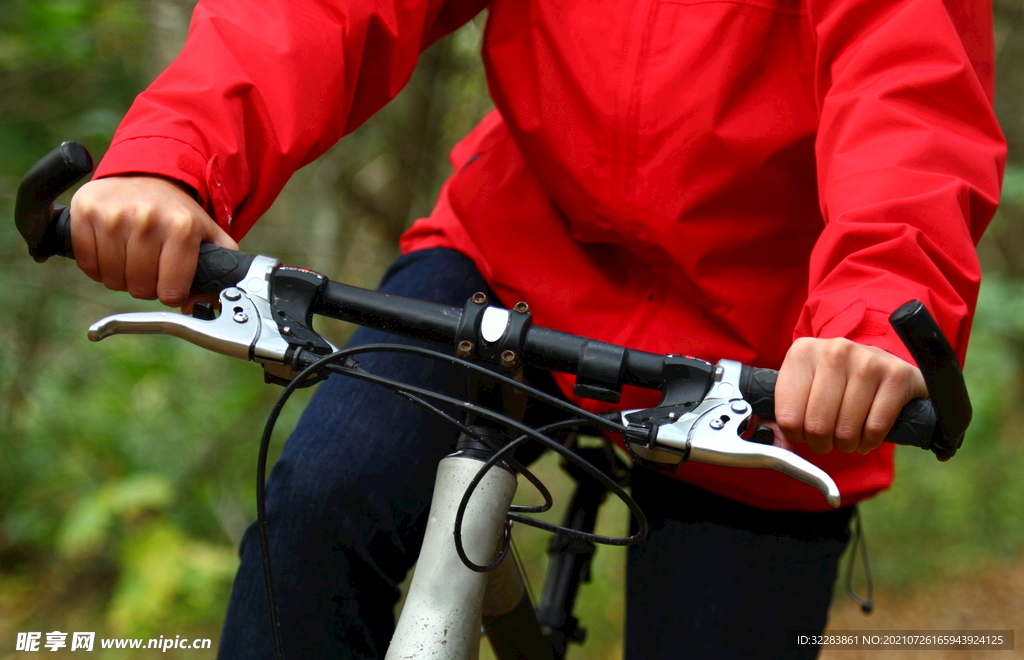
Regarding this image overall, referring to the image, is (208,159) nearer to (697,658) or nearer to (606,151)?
(606,151)

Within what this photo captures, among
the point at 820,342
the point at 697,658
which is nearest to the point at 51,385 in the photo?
the point at 697,658

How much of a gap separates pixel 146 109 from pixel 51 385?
397 centimetres

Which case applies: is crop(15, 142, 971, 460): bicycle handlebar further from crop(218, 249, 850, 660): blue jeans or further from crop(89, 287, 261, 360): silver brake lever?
crop(218, 249, 850, 660): blue jeans

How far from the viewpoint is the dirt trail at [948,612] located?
4676mm

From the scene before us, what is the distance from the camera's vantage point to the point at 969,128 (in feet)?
4.55

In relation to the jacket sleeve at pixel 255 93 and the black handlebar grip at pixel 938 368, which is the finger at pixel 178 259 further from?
the black handlebar grip at pixel 938 368

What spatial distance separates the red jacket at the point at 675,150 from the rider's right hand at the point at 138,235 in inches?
2.1

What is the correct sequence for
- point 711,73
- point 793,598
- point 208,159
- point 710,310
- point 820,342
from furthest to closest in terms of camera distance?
point 793,598 → point 710,310 → point 711,73 → point 208,159 → point 820,342

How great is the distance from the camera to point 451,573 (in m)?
1.15

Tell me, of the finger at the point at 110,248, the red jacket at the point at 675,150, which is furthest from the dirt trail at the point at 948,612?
the finger at the point at 110,248

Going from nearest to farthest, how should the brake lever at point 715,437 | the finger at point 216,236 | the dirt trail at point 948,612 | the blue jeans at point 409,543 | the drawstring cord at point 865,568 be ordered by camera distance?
the brake lever at point 715,437 < the finger at point 216,236 < the blue jeans at point 409,543 < the drawstring cord at point 865,568 < the dirt trail at point 948,612

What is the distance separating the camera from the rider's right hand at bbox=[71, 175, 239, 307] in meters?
1.19

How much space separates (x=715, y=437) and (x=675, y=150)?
68 centimetres

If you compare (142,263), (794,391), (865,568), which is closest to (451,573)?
(794,391)
